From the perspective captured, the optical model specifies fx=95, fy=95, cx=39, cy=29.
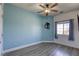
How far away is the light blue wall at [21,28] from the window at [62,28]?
75 cm

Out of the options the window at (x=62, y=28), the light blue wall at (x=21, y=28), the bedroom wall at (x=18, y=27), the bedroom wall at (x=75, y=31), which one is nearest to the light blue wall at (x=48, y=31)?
the light blue wall at (x=21, y=28)

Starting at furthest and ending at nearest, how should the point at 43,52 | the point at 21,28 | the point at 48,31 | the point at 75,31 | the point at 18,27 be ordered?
the point at 48,31
the point at 75,31
the point at 21,28
the point at 18,27
the point at 43,52

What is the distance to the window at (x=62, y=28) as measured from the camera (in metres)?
6.92

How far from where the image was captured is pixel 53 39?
7.92m

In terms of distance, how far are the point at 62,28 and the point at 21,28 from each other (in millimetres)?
3412

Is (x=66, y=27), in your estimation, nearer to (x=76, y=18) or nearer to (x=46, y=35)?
(x=76, y=18)

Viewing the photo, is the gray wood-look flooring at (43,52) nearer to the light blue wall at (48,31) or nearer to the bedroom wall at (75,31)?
the bedroom wall at (75,31)

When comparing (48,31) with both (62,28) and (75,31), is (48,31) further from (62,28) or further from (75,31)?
(75,31)

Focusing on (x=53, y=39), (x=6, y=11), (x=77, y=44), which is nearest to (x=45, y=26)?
(x=53, y=39)

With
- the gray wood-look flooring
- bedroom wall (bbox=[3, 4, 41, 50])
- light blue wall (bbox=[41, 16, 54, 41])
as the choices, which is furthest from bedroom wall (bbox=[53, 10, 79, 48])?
bedroom wall (bbox=[3, 4, 41, 50])

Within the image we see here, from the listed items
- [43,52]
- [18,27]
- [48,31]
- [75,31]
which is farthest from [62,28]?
[18,27]

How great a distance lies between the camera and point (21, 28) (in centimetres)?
551

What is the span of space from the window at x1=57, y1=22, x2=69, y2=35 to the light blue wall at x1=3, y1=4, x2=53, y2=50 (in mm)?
745

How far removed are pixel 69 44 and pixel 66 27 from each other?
128 centimetres
